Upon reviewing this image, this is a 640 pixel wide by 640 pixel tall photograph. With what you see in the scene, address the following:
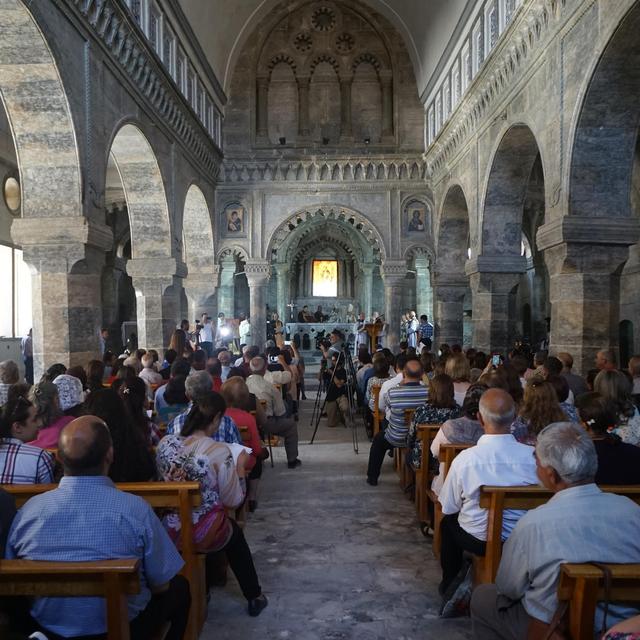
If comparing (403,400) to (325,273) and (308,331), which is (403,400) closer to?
(308,331)

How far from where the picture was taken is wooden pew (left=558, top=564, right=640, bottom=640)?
1890 millimetres

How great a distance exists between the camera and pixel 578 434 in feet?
7.55

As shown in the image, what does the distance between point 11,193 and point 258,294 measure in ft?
24.4

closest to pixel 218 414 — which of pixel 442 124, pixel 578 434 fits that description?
pixel 578 434

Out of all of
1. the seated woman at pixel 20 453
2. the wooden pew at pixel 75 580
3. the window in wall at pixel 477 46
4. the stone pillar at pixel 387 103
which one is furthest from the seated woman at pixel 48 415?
the stone pillar at pixel 387 103

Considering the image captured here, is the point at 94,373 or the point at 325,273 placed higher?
the point at 325,273

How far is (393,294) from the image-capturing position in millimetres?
18844

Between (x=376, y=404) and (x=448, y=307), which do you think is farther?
(x=448, y=307)

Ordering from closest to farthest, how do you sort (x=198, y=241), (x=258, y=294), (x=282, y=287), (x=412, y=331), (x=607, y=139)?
(x=607, y=139), (x=412, y=331), (x=198, y=241), (x=258, y=294), (x=282, y=287)

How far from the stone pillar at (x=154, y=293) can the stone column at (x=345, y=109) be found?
342 inches

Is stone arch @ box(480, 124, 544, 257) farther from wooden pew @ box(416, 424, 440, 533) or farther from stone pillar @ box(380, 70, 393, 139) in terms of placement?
wooden pew @ box(416, 424, 440, 533)

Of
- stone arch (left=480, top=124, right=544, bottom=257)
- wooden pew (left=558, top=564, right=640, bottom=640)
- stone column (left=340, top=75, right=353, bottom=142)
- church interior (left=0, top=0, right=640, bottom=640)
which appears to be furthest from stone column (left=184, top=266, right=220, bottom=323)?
wooden pew (left=558, top=564, right=640, bottom=640)

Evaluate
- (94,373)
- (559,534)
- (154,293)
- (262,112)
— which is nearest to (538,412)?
(559,534)

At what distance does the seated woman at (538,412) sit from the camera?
3.82m
